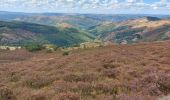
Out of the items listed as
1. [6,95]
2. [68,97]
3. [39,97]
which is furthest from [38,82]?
[68,97]

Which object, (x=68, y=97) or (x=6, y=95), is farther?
(x=6, y=95)

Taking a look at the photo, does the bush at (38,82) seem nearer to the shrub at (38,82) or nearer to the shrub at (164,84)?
the shrub at (38,82)

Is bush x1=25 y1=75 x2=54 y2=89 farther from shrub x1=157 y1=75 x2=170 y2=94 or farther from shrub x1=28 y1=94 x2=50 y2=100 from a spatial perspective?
shrub x1=157 y1=75 x2=170 y2=94

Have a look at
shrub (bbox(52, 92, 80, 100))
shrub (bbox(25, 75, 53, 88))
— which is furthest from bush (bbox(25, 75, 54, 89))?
shrub (bbox(52, 92, 80, 100))

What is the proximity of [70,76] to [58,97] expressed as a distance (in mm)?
6613

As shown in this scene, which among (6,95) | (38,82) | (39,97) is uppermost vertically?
(39,97)

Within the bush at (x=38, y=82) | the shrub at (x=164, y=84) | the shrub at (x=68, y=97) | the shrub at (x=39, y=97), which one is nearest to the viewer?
the shrub at (x=68, y=97)

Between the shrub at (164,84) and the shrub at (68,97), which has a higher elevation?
the shrub at (68,97)

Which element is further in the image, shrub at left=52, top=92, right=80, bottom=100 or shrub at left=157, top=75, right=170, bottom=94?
shrub at left=157, top=75, right=170, bottom=94

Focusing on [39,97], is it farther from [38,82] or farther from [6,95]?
[38,82]

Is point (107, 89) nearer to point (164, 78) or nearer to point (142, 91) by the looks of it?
point (142, 91)

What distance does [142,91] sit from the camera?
13.2 m

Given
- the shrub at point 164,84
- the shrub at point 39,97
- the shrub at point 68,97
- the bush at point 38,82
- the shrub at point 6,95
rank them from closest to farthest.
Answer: the shrub at point 68,97 → the shrub at point 39,97 → the shrub at point 6,95 → the shrub at point 164,84 → the bush at point 38,82

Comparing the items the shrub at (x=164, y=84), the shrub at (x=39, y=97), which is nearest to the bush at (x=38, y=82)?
the shrub at (x=39, y=97)
